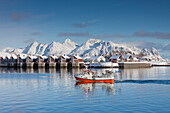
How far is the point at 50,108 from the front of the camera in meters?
30.1

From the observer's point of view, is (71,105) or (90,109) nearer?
(90,109)

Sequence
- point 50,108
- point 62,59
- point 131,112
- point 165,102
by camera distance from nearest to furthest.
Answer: point 131,112, point 50,108, point 165,102, point 62,59

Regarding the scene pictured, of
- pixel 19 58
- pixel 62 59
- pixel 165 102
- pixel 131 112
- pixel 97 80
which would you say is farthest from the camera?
pixel 19 58

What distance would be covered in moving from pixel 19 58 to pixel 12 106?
173m

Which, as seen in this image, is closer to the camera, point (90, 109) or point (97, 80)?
point (90, 109)

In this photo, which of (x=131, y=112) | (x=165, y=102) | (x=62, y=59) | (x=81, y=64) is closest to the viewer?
(x=131, y=112)

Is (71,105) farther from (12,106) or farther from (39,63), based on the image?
(39,63)

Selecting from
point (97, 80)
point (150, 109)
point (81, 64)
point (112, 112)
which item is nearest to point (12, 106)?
point (112, 112)

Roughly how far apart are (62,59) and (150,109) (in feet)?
517

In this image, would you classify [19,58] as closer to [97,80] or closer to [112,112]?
[97,80]

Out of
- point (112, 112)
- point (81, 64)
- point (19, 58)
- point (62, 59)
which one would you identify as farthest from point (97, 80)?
point (19, 58)

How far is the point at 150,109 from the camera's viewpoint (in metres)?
29.4

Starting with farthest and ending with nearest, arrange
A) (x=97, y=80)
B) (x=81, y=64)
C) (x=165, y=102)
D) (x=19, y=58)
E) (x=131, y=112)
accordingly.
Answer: (x=19, y=58), (x=81, y=64), (x=97, y=80), (x=165, y=102), (x=131, y=112)

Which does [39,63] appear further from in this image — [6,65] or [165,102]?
[165,102]
